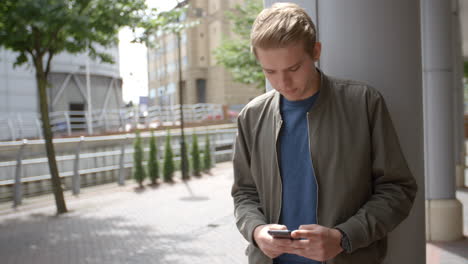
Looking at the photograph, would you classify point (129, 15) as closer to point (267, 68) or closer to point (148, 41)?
point (148, 41)

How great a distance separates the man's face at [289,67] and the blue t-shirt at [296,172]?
4.5 inches

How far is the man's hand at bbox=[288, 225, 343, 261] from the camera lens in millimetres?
1325

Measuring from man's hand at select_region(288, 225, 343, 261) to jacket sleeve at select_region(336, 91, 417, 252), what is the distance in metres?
0.06

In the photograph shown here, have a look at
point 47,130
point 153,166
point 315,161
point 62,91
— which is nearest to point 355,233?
point 315,161

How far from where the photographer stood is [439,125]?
18.5 ft

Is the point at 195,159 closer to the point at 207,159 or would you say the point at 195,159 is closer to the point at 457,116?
the point at 207,159

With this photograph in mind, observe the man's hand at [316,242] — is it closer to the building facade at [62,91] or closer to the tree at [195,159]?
the tree at [195,159]

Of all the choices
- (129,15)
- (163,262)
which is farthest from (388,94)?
(129,15)

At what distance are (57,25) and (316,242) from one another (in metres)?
7.40

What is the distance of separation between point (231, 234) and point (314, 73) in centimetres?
554

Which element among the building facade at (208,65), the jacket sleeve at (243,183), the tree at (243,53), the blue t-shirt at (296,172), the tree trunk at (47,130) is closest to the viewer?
the blue t-shirt at (296,172)

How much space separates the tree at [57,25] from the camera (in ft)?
23.4

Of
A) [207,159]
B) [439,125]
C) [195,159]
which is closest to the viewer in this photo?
[439,125]

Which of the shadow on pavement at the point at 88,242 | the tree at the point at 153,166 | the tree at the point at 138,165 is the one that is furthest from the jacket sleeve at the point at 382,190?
the tree at the point at 153,166
